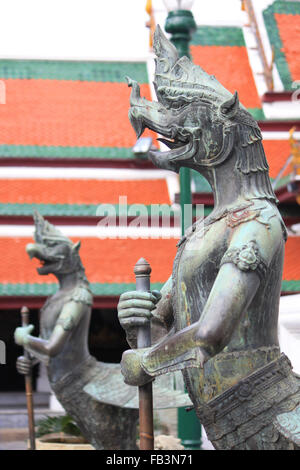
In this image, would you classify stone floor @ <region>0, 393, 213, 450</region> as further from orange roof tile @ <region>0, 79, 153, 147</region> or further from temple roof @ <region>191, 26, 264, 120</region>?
temple roof @ <region>191, 26, 264, 120</region>

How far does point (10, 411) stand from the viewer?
11859 mm

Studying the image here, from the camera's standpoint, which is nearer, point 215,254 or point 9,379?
point 215,254

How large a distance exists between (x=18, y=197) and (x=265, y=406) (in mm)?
9467

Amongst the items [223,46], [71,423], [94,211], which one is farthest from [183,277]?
[223,46]

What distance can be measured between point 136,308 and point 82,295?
3312 millimetres

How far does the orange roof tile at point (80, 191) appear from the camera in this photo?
12.1 metres

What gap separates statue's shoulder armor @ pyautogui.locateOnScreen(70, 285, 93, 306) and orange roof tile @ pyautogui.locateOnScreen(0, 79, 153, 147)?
638 cm

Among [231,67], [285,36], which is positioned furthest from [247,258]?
[285,36]

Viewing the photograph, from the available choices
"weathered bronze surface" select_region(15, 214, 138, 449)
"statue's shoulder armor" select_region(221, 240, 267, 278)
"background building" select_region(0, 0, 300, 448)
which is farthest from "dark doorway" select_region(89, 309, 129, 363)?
"statue's shoulder armor" select_region(221, 240, 267, 278)

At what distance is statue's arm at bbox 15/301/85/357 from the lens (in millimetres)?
6074

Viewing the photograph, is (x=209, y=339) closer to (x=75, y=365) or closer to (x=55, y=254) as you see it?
(x=75, y=365)

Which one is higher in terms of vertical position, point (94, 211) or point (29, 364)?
point (94, 211)

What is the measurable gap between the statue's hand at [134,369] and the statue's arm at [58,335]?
2.99 metres
